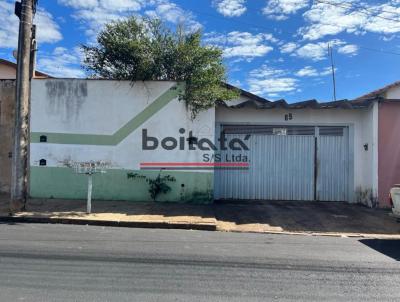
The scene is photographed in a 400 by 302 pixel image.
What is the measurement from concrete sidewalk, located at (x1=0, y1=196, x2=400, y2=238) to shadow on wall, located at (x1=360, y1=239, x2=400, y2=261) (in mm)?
577

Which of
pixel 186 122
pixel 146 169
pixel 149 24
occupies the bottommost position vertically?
pixel 146 169

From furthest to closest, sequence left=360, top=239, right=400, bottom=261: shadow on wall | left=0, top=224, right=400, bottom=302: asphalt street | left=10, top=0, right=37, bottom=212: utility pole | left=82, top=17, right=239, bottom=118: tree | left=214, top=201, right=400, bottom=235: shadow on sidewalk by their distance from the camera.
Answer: left=82, top=17, right=239, bottom=118: tree < left=10, top=0, right=37, bottom=212: utility pole < left=214, top=201, right=400, bottom=235: shadow on sidewalk < left=360, top=239, right=400, bottom=261: shadow on wall < left=0, top=224, right=400, bottom=302: asphalt street

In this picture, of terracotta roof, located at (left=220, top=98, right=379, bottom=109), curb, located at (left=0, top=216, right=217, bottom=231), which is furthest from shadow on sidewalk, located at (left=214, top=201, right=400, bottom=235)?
terracotta roof, located at (left=220, top=98, right=379, bottom=109)

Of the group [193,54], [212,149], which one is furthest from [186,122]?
[193,54]

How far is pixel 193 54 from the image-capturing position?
12727 mm

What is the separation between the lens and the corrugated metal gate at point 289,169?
14047 millimetres

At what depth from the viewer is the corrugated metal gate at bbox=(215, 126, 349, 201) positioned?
14.0m

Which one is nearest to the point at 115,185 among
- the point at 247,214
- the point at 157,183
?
the point at 157,183

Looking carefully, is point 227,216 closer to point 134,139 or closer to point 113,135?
point 134,139

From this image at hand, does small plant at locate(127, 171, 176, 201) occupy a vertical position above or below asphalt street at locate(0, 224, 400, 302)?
above

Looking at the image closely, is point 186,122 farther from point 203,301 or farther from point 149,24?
point 203,301

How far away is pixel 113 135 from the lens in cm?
1299

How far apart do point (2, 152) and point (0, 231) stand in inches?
233

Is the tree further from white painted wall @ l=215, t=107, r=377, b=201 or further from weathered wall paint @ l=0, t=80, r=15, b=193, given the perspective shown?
weathered wall paint @ l=0, t=80, r=15, b=193
